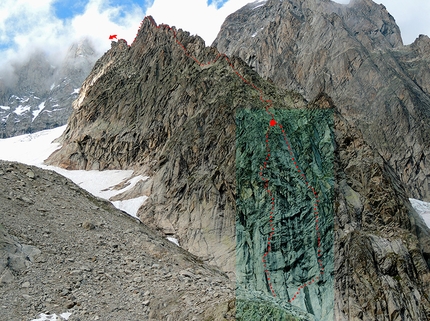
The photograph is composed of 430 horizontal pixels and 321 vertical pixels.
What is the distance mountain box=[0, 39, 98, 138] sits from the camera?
156000 millimetres

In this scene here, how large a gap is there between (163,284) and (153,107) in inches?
1619

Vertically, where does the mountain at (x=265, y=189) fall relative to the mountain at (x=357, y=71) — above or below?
below

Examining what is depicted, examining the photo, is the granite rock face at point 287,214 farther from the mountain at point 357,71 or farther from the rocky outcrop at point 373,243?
the mountain at point 357,71

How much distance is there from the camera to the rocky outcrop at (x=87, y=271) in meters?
17.8

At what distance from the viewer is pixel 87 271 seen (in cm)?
2073

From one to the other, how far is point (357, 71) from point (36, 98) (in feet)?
447

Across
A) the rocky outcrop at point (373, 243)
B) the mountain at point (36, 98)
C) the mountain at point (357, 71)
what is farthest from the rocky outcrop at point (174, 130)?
the mountain at point (36, 98)

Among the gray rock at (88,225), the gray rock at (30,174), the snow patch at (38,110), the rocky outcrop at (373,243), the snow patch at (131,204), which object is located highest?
the snow patch at (38,110)

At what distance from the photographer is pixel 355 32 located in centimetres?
10825

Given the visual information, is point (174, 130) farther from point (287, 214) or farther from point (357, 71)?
point (357, 71)

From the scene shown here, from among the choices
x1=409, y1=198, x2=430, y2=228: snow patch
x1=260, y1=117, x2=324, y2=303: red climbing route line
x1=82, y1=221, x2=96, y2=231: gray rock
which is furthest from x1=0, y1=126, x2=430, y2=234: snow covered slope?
x1=82, y1=221, x2=96, y2=231: gray rock

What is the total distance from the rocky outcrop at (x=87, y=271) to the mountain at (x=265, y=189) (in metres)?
2.71

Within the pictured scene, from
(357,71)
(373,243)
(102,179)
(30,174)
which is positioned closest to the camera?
(30,174)

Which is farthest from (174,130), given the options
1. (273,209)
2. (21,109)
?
(21,109)
